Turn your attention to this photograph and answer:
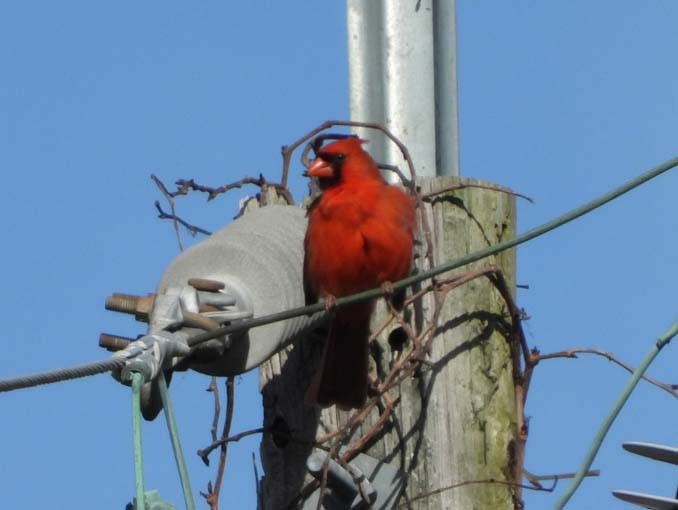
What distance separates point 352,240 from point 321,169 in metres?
0.33

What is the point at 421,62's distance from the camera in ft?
18.7

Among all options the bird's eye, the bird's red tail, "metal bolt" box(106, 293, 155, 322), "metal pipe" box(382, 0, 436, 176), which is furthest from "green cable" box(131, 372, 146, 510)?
the bird's eye

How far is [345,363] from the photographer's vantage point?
18.7 ft

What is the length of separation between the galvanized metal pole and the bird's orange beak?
0.77 m

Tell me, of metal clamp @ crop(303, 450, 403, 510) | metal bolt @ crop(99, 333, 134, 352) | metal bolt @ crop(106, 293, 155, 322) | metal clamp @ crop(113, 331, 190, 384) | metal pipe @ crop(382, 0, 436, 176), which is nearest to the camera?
metal clamp @ crop(113, 331, 190, 384)

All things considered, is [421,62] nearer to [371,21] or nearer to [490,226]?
[371,21]

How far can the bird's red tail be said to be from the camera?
5.54m

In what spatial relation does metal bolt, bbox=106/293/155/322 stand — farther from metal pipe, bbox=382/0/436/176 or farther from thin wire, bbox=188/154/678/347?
metal pipe, bbox=382/0/436/176

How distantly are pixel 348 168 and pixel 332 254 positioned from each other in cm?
38

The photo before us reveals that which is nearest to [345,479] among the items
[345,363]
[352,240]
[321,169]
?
[345,363]

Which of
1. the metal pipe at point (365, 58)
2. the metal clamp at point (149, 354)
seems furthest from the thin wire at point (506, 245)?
the metal pipe at point (365, 58)

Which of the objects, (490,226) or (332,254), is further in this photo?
(332,254)

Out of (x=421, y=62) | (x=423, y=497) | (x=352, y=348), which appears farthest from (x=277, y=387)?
(x=421, y=62)

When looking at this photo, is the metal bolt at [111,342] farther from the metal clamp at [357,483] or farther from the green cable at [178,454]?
the metal clamp at [357,483]
